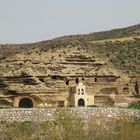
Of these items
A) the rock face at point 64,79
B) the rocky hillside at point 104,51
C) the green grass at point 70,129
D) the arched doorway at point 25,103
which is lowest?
the green grass at point 70,129

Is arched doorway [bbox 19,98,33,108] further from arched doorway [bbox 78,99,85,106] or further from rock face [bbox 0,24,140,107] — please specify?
arched doorway [bbox 78,99,85,106]

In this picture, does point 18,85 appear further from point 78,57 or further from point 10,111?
point 10,111

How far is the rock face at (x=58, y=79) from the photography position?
202 ft

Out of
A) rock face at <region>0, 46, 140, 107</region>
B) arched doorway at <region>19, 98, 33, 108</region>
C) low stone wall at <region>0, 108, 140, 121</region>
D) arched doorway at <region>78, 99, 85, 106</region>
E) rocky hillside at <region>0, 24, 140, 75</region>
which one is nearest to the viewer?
low stone wall at <region>0, 108, 140, 121</region>

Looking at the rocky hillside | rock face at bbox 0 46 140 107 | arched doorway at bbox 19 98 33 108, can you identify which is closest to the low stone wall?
rock face at bbox 0 46 140 107

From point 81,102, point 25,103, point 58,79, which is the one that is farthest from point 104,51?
point 25,103

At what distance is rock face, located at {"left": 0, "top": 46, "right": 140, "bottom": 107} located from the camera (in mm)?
61688

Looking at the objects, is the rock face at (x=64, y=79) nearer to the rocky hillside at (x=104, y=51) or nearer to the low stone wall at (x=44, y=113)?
the rocky hillside at (x=104, y=51)

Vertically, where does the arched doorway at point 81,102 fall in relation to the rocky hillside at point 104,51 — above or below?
below

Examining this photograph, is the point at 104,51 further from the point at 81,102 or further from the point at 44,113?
the point at 44,113

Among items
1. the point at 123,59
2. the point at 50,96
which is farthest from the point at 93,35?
the point at 50,96

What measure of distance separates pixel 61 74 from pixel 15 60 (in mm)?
5256

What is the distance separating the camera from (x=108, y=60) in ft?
233

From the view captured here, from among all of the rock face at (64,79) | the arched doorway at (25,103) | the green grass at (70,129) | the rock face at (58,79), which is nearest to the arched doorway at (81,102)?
the rock face at (64,79)
